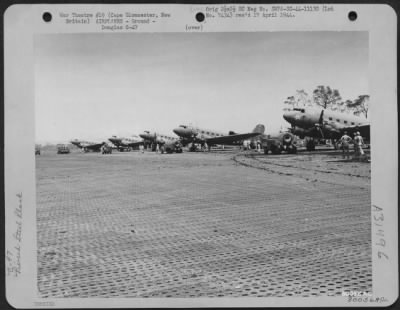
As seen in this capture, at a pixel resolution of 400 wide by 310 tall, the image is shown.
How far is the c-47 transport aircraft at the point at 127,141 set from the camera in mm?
2078

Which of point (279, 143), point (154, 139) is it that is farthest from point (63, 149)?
point (279, 143)

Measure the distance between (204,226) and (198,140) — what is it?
45cm

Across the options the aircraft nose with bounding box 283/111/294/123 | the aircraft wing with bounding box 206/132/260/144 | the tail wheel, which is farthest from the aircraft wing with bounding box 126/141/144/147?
the tail wheel

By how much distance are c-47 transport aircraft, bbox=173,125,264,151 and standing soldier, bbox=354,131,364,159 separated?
51 cm

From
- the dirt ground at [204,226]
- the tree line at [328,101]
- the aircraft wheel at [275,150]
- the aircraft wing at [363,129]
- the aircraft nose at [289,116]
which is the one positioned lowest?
the dirt ground at [204,226]

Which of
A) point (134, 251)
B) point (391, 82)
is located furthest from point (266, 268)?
point (391, 82)

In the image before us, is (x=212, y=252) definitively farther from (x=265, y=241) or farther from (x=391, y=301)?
(x=391, y=301)

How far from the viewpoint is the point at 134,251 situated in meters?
1.90

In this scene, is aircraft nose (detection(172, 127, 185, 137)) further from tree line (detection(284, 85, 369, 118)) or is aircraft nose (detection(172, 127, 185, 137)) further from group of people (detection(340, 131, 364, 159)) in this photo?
A: group of people (detection(340, 131, 364, 159))

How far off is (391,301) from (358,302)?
0.17 m

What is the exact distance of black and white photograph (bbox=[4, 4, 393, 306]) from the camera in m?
1.80

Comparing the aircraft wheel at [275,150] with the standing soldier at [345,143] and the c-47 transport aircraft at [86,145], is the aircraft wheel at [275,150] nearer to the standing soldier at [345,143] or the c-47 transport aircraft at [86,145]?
the standing soldier at [345,143]

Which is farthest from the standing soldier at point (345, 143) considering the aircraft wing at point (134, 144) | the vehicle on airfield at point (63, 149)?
the vehicle on airfield at point (63, 149)

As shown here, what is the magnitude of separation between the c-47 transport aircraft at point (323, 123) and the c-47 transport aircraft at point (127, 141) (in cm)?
76
